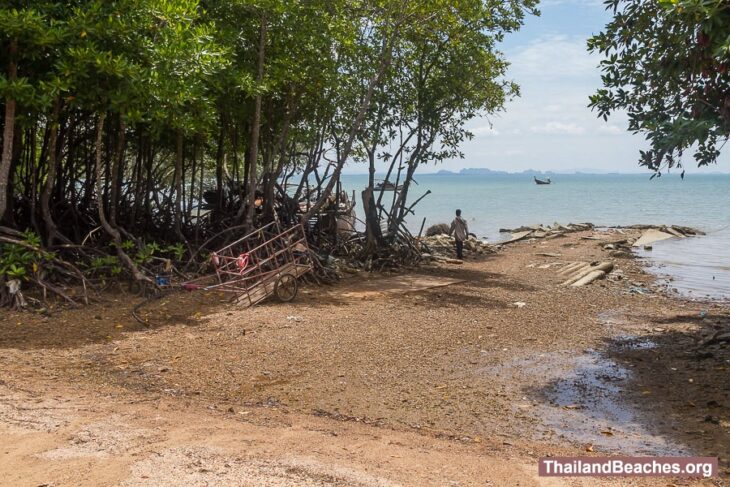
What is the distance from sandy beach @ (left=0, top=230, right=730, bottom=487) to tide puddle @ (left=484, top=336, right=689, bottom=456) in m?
0.02

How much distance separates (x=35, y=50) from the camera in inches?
323

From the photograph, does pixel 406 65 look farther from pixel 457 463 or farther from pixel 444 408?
pixel 457 463

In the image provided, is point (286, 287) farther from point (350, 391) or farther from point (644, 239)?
point (644, 239)

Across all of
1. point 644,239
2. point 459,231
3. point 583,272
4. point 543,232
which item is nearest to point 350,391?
point 583,272

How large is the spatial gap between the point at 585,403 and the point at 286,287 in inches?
221

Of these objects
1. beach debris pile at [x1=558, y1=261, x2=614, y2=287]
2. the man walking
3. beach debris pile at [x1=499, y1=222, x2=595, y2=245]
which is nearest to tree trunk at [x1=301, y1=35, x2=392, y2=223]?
the man walking

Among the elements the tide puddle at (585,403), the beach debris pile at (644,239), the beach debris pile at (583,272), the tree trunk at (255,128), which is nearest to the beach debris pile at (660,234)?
the beach debris pile at (644,239)

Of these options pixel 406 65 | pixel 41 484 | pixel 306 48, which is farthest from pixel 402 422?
pixel 406 65

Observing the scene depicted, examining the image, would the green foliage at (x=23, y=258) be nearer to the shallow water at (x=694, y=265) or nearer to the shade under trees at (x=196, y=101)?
the shade under trees at (x=196, y=101)

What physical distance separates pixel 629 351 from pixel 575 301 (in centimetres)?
369

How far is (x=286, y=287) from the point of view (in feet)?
34.1

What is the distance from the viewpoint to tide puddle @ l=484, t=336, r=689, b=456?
4949 mm

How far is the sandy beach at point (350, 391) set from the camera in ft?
13.8

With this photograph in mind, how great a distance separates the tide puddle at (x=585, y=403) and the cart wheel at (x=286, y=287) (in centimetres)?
414
